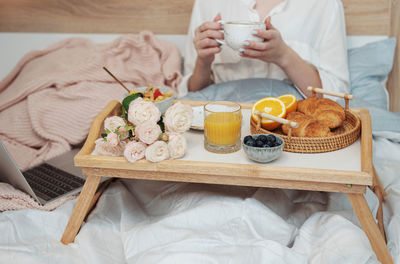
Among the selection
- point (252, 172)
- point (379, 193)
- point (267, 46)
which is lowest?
point (379, 193)

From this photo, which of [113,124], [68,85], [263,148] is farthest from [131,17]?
[263,148]

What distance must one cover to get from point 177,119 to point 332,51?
37.8 inches

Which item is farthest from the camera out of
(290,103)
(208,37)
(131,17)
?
(131,17)

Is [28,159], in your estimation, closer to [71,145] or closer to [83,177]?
[71,145]

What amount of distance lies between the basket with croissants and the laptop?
0.62 m

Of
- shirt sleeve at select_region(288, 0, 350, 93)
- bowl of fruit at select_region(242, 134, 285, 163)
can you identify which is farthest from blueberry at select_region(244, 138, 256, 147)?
shirt sleeve at select_region(288, 0, 350, 93)

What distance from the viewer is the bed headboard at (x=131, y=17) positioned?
193 centimetres

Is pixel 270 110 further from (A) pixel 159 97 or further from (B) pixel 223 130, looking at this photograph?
(A) pixel 159 97

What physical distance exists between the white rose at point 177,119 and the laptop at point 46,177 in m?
0.44

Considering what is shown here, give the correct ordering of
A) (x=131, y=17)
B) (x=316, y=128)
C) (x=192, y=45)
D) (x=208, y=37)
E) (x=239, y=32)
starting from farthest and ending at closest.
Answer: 1. (x=131, y=17)
2. (x=192, y=45)
3. (x=208, y=37)
4. (x=239, y=32)
5. (x=316, y=128)

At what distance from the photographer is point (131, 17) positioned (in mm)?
2246

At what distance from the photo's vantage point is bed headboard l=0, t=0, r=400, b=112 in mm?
1932

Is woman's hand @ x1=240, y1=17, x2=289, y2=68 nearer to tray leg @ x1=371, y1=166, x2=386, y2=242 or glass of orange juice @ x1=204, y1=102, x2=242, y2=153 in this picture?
glass of orange juice @ x1=204, y1=102, x2=242, y2=153

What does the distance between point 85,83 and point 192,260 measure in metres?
1.08
